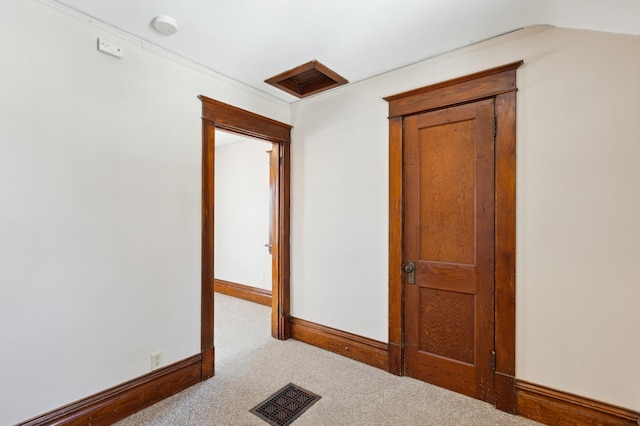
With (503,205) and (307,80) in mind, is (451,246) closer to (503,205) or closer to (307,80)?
(503,205)

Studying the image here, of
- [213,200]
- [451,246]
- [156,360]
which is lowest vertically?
[156,360]

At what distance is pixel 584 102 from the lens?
185cm

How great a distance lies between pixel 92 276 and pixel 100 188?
1.82ft

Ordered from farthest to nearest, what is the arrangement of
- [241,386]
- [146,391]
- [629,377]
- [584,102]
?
[241,386] < [146,391] < [584,102] < [629,377]

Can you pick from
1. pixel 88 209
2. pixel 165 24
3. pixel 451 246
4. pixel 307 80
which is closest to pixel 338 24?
pixel 307 80

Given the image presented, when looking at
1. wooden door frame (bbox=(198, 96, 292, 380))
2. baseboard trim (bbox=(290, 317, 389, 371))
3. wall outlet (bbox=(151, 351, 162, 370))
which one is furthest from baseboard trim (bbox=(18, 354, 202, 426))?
baseboard trim (bbox=(290, 317, 389, 371))

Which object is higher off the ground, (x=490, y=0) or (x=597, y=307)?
(x=490, y=0)

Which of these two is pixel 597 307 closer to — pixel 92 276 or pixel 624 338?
pixel 624 338

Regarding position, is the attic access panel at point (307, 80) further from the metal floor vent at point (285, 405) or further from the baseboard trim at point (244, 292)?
the baseboard trim at point (244, 292)

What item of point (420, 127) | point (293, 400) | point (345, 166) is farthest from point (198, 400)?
point (420, 127)

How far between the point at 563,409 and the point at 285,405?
1.75m

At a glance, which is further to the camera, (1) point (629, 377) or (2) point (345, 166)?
(2) point (345, 166)

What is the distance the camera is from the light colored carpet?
6.48ft

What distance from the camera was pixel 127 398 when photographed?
6.61 ft
